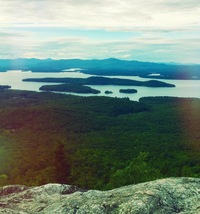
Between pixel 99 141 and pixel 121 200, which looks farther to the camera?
pixel 99 141

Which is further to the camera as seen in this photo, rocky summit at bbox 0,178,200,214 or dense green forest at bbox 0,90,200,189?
dense green forest at bbox 0,90,200,189

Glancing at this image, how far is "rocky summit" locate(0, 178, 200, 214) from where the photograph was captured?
729 cm

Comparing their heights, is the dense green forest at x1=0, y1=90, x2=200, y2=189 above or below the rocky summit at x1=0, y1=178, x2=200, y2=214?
below

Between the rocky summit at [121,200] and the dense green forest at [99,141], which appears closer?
the rocky summit at [121,200]

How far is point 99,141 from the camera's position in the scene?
3356 inches

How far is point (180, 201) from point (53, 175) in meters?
31.6

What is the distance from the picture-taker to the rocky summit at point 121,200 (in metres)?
7.29

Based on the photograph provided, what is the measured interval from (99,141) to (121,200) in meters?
77.9

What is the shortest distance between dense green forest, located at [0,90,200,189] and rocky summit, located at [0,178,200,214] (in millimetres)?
→ 16056

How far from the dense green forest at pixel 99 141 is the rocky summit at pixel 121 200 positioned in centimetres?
1606

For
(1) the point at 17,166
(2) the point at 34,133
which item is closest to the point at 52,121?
(2) the point at 34,133

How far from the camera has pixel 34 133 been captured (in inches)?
3777

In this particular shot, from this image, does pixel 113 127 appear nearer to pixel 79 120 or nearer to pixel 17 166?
pixel 79 120

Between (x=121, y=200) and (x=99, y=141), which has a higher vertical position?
(x=121, y=200)
